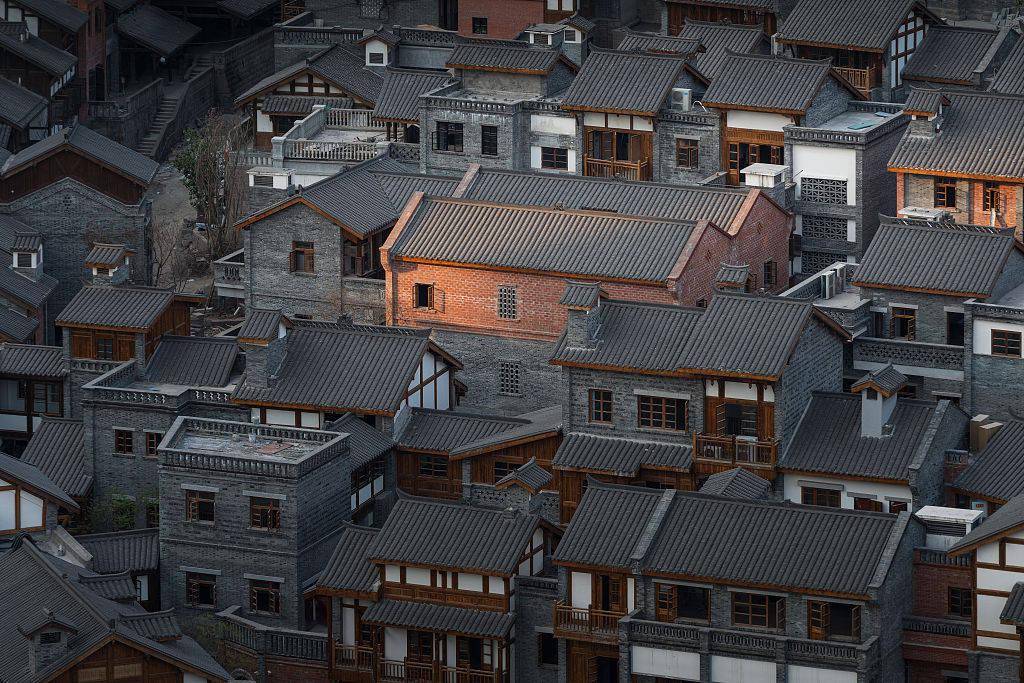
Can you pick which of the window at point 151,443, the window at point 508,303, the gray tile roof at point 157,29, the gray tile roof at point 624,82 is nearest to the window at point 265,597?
the window at point 151,443

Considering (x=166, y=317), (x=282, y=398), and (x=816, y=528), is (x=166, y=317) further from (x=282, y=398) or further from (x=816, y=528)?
(x=816, y=528)

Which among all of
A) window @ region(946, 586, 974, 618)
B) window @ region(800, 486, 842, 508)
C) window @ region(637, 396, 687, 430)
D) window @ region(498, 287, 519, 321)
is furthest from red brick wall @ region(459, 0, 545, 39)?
window @ region(946, 586, 974, 618)

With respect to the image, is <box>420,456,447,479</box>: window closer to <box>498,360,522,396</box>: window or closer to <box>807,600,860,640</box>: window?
<box>498,360,522,396</box>: window

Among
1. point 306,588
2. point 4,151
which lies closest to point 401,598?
point 306,588

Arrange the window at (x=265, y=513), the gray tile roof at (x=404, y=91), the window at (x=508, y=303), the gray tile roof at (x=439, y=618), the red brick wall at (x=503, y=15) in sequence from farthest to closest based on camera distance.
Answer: the red brick wall at (x=503, y=15)
the gray tile roof at (x=404, y=91)
the window at (x=508, y=303)
the window at (x=265, y=513)
the gray tile roof at (x=439, y=618)

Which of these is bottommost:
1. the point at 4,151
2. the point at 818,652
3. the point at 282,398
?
the point at 818,652

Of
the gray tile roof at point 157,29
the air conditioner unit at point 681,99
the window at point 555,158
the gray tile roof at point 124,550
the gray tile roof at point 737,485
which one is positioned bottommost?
the gray tile roof at point 124,550

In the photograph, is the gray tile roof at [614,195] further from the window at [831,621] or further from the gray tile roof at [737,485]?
the window at [831,621]
